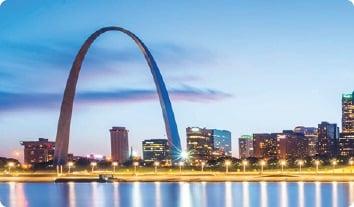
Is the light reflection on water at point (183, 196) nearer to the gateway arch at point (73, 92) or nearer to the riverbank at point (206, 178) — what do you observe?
the gateway arch at point (73, 92)

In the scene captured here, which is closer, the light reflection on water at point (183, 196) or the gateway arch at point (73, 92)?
the light reflection on water at point (183, 196)

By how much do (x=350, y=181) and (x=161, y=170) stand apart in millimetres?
16652

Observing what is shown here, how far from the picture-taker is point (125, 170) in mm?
65062

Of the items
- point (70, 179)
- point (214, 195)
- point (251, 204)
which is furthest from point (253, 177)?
point (251, 204)

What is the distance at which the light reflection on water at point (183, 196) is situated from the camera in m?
35.6

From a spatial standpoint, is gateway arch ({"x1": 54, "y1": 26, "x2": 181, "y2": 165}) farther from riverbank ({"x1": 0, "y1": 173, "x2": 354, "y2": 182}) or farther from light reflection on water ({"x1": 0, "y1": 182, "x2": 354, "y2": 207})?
light reflection on water ({"x1": 0, "y1": 182, "x2": 354, "y2": 207})

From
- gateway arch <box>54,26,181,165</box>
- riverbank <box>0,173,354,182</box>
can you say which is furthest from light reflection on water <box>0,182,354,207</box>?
riverbank <box>0,173,354,182</box>

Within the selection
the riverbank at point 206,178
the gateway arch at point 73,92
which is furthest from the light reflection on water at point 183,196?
the riverbank at point 206,178

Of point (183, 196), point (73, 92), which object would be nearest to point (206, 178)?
point (73, 92)

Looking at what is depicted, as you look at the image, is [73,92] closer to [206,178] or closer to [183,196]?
[206,178]

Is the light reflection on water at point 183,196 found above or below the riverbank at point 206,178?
above

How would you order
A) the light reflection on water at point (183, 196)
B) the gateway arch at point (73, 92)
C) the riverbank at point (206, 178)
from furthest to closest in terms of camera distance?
the riverbank at point (206, 178)
the gateway arch at point (73, 92)
the light reflection on water at point (183, 196)

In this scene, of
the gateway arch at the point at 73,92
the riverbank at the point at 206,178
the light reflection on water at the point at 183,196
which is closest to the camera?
the light reflection on water at the point at 183,196

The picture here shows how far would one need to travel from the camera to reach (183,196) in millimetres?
39125
